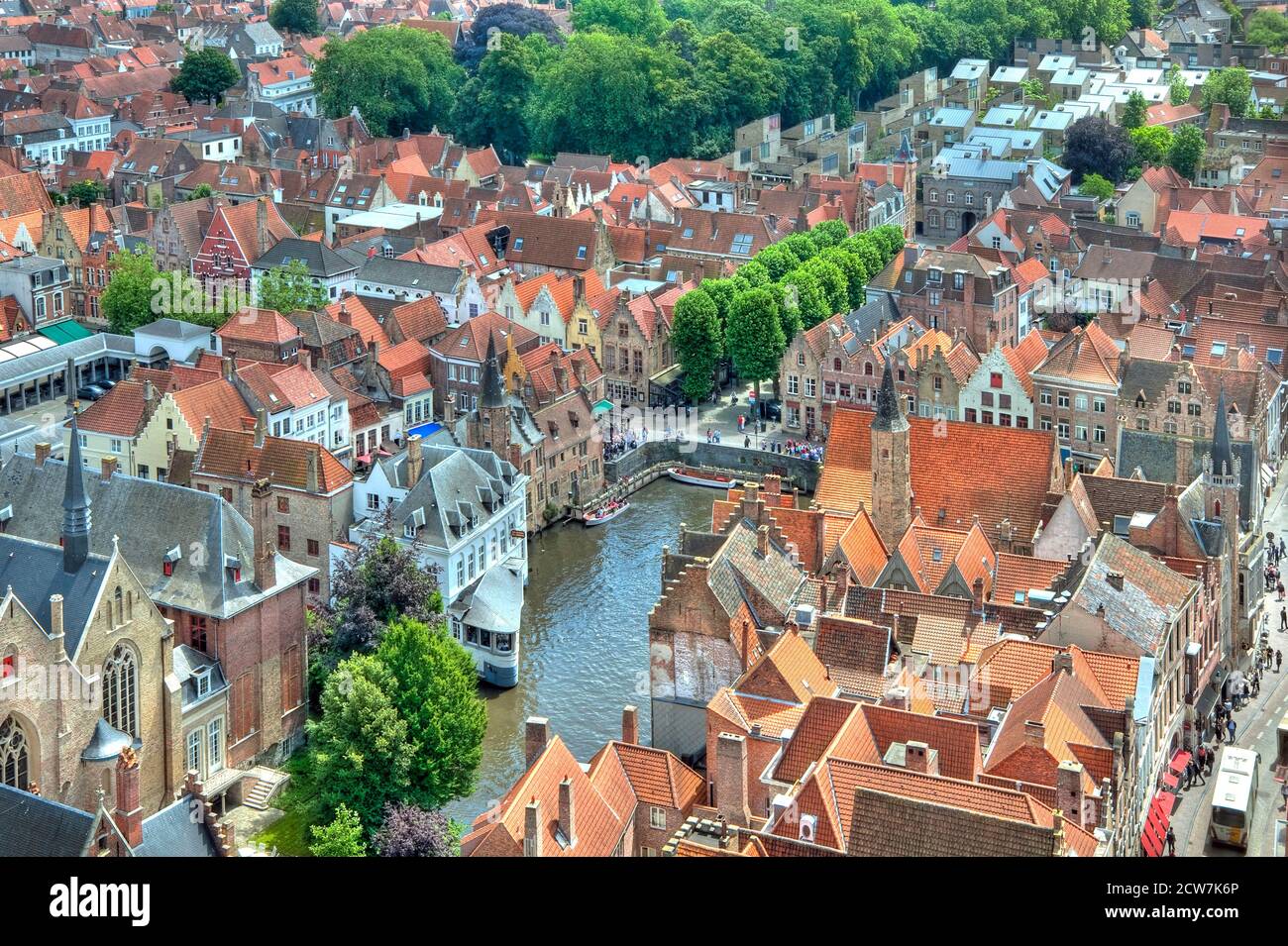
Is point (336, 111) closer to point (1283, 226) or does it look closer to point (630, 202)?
point (630, 202)

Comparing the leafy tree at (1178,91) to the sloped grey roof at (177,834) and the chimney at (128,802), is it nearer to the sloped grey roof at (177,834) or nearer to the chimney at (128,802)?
the sloped grey roof at (177,834)

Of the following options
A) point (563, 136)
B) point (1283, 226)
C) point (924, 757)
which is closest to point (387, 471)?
point (924, 757)

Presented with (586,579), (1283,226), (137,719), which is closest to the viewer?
(137,719)

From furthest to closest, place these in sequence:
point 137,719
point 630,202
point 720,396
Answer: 1. point 630,202
2. point 720,396
3. point 137,719

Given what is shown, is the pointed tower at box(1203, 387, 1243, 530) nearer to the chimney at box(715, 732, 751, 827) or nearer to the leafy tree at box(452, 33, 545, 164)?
the chimney at box(715, 732, 751, 827)

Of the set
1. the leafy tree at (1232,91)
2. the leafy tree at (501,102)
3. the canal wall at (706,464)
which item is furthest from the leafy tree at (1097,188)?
the canal wall at (706,464)

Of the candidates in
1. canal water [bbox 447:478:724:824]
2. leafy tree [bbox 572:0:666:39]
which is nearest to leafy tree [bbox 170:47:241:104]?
leafy tree [bbox 572:0:666:39]

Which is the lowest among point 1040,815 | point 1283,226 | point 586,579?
point 586,579
